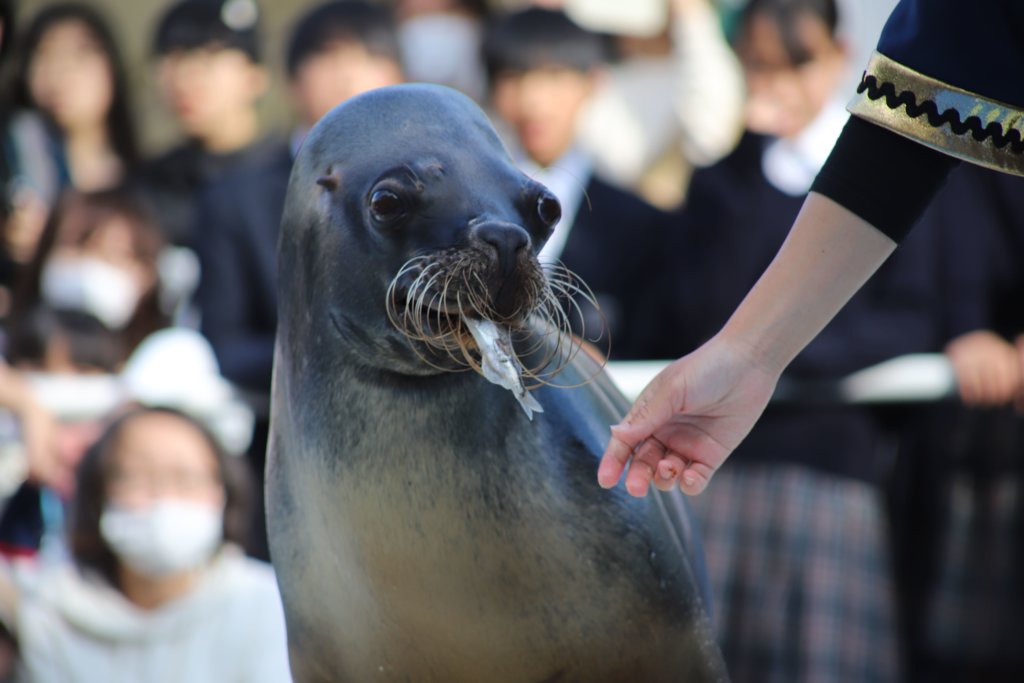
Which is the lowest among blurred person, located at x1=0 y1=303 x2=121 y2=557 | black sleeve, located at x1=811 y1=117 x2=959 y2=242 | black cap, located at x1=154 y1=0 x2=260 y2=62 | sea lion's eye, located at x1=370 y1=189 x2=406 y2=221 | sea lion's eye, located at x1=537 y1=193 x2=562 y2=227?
blurred person, located at x1=0 y1=303 x2=121 y2=557

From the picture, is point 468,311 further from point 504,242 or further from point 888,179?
point 888,179

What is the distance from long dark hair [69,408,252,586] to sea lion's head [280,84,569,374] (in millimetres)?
2180

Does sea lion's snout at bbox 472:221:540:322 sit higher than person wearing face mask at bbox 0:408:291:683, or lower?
higher

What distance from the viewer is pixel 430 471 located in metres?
2.12

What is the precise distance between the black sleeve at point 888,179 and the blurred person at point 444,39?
4203 millimetres

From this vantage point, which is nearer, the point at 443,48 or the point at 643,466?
the point at 643,466

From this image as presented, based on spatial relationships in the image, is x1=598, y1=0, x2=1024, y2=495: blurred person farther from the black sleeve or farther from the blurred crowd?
the blurred crowd

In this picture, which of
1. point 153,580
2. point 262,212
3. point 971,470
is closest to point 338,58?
point 262,212

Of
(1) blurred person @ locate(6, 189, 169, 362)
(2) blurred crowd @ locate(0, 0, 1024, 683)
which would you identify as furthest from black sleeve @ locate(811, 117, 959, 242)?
(1) blurred person @ locate(6, 189, 169, 362)

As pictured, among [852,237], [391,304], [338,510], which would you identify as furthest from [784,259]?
[338,510]

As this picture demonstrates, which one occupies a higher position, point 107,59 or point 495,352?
point 495,352

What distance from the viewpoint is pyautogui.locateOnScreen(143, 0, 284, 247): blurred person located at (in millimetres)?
5852

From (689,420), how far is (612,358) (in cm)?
290

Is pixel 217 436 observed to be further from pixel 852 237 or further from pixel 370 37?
pixel 852 237
